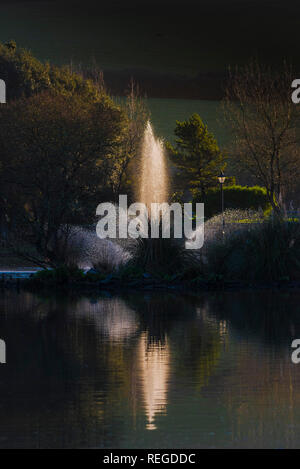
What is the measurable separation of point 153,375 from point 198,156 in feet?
250

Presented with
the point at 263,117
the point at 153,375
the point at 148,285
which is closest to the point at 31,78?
the point at 263,117

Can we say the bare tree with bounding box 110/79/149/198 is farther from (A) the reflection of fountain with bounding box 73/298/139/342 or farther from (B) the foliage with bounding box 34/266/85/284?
(A) the reflection of fountain with bounding box 73/298/139/342

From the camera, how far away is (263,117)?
50312 millimetres

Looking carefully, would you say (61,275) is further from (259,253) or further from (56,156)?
(56,156)

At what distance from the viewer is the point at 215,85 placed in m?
80.3

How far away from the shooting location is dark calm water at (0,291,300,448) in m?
8.62

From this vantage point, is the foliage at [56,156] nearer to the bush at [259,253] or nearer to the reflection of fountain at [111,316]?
the bush at [259,253]

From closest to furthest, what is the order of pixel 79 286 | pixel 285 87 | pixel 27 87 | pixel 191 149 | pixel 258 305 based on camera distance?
pixel 258 305, pixel 79 286, pixel 285 87, pixel 27 87, pixel 191 149

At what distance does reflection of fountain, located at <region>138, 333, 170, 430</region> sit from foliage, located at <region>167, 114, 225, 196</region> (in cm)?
7248

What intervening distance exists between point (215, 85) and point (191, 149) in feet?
30.9

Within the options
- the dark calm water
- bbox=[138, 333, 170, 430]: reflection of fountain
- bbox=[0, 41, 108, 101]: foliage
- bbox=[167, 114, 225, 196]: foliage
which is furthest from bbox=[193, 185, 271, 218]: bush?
bbox=[138, 333, 170, 430]: reflection of fountain

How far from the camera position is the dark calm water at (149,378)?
8625mm

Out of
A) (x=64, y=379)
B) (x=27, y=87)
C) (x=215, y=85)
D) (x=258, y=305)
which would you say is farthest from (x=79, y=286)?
(x=215, y=85)

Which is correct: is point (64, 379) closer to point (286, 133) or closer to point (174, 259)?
point (174, 259)
